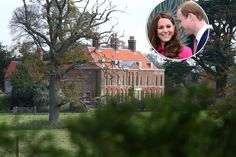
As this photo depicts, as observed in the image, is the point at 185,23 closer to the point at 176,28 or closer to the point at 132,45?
the point at 176,28

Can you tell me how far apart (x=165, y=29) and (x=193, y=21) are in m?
1.84

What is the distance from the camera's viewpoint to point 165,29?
3553cm

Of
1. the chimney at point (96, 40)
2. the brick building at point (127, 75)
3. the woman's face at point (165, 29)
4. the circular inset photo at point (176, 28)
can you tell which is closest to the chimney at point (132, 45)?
the brick building at point (127, 75)

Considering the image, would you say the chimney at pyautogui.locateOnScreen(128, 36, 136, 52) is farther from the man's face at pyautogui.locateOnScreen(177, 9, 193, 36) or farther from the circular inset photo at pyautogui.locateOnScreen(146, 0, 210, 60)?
the man's face at pyautogui.locateOnScreen(177, 9, 193, 36)

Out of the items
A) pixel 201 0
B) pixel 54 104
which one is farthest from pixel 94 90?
pixel 54 104

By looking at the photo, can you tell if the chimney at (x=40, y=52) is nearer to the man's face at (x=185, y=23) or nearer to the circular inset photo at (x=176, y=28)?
the circular inset photo at (x=176, y=28)

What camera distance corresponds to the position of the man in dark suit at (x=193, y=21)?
34406mm

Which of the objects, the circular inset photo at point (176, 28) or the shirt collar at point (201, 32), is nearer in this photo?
the circular inset photo at point (176, 28)

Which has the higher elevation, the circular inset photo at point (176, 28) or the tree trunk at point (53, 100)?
the circular inset photo at point (176, 28)

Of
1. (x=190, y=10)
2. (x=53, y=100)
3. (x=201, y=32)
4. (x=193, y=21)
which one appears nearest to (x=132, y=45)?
(x=53, y=100)

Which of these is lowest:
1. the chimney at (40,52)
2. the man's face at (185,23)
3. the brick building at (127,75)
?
the brick building at (127,75)

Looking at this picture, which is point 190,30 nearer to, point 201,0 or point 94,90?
point 201,0

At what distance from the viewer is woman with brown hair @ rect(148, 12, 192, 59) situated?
3397 cm

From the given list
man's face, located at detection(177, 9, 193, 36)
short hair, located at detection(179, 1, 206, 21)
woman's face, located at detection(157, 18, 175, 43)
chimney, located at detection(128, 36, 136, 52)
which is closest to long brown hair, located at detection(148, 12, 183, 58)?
woman's face, located at detection(157, 18, 175, 43)
